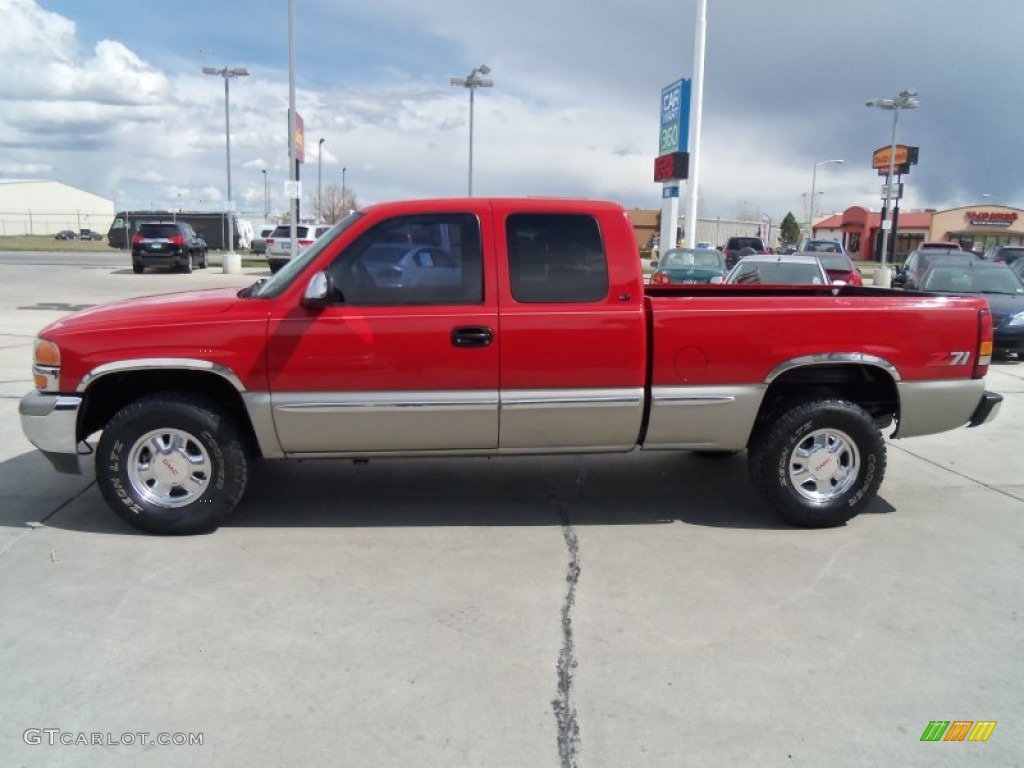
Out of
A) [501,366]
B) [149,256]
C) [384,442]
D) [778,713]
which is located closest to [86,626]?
[384,442]

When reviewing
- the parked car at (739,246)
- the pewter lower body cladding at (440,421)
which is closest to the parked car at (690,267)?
the pewter lower body cladding at (440,421)

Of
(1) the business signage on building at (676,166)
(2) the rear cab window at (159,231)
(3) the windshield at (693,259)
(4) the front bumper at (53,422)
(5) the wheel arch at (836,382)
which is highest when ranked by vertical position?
(1) the business signage on building at (676,166)

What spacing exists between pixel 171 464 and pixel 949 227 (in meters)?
79.7

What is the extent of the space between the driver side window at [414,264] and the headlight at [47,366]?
165cm

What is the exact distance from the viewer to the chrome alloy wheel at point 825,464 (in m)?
5.07

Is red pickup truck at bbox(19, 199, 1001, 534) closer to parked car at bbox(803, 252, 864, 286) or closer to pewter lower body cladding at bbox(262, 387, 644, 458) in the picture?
pewter lower body cladding at bbox(262, 387, 644, 458)

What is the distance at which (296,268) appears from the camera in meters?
4.79

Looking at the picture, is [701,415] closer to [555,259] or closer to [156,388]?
[555,259]

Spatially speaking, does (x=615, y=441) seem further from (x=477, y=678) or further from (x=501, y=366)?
(x=477, y=678)

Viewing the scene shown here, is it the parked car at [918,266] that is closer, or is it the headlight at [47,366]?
the headlight at [47,366]

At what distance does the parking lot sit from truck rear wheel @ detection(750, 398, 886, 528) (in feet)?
0.63

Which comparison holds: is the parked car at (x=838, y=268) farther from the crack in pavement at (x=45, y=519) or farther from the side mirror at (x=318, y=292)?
the crack in pavement at (x=45, y=519)

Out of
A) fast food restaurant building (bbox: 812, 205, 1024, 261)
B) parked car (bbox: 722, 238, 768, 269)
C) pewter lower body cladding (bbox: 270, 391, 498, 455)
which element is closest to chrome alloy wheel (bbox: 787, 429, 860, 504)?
pewter lower body cladding (bbox: 270, 391, 498, 455)
